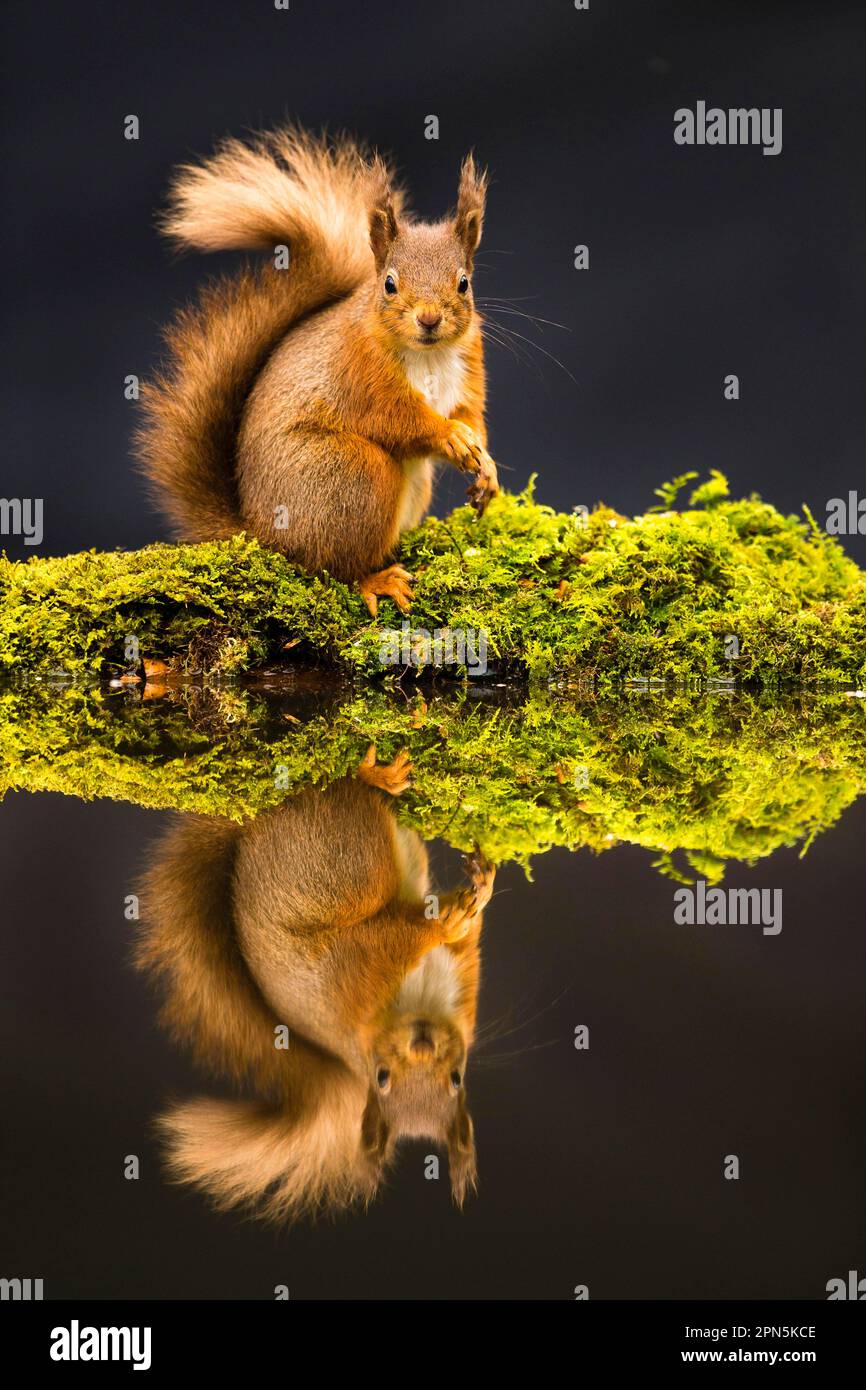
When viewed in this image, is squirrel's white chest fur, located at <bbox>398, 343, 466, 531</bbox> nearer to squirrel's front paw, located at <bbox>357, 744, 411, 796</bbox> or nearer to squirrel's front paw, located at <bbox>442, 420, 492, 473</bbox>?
squirrel's front paw, located at <bbox>442, 420, 492, 473</bbox>

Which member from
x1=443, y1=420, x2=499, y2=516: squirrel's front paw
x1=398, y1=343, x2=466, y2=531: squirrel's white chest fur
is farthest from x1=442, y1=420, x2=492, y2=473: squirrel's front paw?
Answer: x1=398, y1=343, x2=466, y2=531: squirrel's white chest fur

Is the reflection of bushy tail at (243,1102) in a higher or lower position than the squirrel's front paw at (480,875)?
lower

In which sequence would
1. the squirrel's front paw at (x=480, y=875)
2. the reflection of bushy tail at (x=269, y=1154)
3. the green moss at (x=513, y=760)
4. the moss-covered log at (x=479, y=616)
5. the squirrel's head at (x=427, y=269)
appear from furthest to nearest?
the moss-covered log at (x=479, y=616) → the squirrel's head at (x=427, y=269) → the green moss at (x=513, y=760) → the squirrel's front paw at (x=480, y=875) → the reflection of bushy tail at (x=269, y=1154)

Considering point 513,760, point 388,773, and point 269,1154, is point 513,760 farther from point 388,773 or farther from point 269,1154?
point 269,1154

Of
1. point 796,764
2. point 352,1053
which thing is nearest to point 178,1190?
point 352,1053

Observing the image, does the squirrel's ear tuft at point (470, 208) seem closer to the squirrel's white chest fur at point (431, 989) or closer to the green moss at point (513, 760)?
the green moss at point (513, 760)

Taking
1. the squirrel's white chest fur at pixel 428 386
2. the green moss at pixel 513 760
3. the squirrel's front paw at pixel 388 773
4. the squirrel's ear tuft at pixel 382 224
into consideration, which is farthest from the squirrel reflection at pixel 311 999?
the squirrel's ear tuft at pixel 382 224
